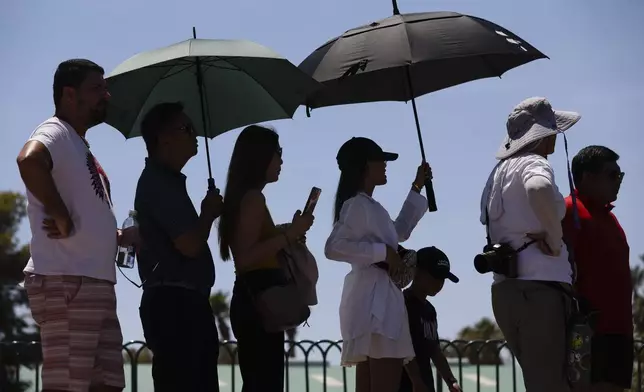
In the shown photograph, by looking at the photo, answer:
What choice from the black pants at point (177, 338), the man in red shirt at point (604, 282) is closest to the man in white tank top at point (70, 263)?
the black pants at point (177, 338)

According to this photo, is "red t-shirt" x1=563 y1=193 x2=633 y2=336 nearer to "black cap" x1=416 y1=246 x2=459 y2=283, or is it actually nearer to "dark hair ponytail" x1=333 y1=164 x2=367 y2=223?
"black cap" x1=416 y1=246 x2=459 y2=283

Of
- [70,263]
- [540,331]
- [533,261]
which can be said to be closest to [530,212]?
[533,261]

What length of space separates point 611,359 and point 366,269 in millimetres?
1528

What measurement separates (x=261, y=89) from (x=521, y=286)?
192 centimetres

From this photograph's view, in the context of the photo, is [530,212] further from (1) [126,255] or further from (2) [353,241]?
(1) [126,255]

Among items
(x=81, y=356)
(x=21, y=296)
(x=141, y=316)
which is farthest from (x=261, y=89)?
(x=21, y=296)

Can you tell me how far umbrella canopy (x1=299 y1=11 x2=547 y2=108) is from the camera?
7770 mm

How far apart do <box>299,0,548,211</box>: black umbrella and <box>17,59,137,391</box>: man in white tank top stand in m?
2.19

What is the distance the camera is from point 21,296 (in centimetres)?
2959

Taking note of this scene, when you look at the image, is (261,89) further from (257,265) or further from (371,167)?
(257,265)

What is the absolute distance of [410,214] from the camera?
7961 mm

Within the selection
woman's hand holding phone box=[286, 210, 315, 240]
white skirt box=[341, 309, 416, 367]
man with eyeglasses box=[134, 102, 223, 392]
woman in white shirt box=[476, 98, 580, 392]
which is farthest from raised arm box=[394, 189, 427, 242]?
man with eyeglasses box=[134, 102, 223, 392]

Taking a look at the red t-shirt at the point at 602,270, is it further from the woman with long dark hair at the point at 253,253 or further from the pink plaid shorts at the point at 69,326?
the pink plaid shorts at the point at 69,326

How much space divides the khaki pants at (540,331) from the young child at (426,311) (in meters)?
0.83
